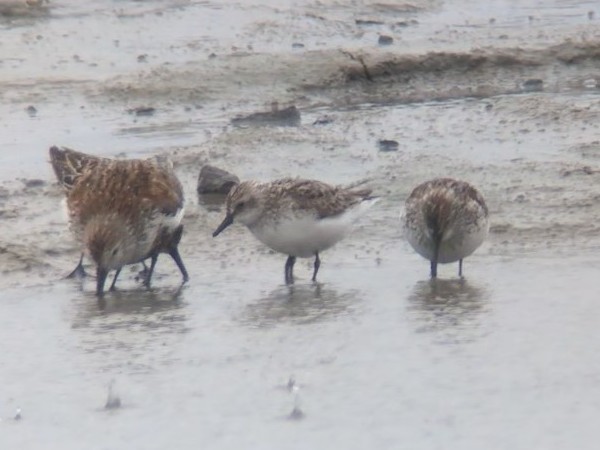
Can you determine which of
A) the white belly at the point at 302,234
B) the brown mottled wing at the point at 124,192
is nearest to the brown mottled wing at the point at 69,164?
the brown mottled wing at the point at 124,192

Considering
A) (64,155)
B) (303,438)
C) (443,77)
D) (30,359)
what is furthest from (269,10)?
(303,438)

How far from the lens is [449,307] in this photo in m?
8.85

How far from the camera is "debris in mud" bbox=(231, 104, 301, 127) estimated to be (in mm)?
13898

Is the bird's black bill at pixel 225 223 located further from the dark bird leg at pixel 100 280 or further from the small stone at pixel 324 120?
the small stone at pixel 324 120

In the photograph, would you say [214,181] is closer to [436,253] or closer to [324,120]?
[436,253]

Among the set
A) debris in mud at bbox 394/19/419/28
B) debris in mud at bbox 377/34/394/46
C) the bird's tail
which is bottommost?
debris in mud at bbox 377/34/394/46

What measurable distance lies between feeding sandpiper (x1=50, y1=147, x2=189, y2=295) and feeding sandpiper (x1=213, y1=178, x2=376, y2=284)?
1.37 feet

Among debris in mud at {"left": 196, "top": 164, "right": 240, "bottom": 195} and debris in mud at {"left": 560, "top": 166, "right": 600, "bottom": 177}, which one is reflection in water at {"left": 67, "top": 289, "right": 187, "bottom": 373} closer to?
debris in mud at {"left": 196, "top": 164, "right": 240, "bottom": 195}

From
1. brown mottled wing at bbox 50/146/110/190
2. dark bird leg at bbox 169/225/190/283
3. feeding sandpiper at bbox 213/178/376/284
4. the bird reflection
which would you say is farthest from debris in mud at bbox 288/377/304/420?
brown mottled wing at bbox 50/146/110/190

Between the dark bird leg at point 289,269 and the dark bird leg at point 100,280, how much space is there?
1.08m

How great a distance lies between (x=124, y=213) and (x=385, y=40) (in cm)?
819

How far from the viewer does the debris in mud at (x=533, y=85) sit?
50.3 ft

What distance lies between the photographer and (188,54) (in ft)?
55.6

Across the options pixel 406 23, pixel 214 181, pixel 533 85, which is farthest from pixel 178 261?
pixel 406 23
